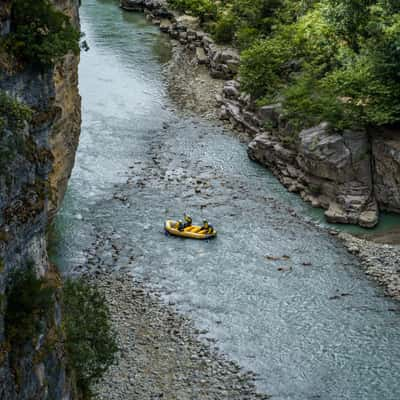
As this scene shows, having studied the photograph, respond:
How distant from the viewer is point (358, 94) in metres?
39.5

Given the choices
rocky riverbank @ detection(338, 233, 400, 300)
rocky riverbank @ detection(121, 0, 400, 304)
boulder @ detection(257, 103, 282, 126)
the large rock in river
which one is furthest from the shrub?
rocky riverbank @ detection(338, 233, 400, 300)

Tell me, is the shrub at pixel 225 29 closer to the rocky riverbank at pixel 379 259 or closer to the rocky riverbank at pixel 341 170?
the rocky riverbank at pixel 341 170

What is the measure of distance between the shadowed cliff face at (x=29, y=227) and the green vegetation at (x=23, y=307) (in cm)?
11

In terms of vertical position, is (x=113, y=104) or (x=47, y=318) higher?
(x=47, y=318)

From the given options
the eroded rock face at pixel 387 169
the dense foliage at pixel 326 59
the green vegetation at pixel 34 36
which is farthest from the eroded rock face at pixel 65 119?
the eroded rock face at pixel 387 169

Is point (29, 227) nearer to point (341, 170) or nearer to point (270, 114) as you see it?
point (341, 170)

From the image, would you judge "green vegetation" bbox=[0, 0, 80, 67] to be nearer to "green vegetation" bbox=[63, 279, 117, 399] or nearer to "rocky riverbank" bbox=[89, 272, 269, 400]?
"green vegetation" bbox=[63, 279, 117, 399]

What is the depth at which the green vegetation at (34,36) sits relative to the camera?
17250mm

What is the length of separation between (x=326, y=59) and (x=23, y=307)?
111ft

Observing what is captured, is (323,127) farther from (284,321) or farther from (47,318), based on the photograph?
(47,318)

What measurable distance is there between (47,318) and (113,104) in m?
34.8

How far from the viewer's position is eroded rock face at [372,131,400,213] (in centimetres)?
3791

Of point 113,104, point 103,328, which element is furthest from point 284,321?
point 113,104

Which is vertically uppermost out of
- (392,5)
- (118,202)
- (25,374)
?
(392,5)
